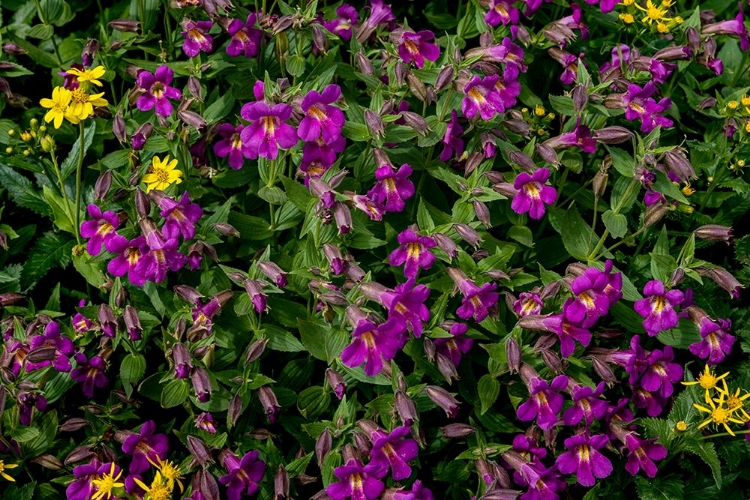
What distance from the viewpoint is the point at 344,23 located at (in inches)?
193

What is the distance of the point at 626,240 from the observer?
440cm

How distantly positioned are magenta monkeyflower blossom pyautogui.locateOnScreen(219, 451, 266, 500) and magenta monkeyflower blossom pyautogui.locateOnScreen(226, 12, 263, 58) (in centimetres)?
213

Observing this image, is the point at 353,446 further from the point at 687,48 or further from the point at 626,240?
the point at 687,48

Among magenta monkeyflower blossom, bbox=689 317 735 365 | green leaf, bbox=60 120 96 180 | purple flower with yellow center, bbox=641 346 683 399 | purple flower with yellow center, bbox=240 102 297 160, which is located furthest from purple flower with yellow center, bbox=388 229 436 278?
green leaf, bbox=60 120 96 180

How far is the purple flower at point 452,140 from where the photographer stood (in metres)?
4.38

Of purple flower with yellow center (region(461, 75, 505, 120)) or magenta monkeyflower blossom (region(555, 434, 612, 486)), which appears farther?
purple flower with yellow center (region(461, 75, 505, 120))

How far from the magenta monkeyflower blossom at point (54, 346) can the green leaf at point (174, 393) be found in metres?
0.47

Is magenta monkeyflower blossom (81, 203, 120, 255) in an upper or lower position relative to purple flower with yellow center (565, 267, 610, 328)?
lower

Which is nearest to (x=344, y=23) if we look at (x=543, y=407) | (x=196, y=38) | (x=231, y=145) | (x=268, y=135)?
(x=196, y=38)

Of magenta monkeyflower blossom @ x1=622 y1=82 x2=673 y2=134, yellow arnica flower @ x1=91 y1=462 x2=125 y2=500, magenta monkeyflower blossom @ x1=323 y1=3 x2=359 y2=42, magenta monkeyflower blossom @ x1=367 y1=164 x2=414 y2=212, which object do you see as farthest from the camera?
magenta monkeyflower blossom @ x1=323 y1=3 x2=359 y2=42

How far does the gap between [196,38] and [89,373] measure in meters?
1.85

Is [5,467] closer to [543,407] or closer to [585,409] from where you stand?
[543,407]

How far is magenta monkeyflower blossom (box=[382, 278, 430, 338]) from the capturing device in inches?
139

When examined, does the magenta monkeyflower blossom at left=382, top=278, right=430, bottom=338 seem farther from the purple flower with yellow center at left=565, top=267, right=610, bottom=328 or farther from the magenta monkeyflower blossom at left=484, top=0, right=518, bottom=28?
the magenta monkeyflower blossom at left=484, top=0, right=518, bottom=28
